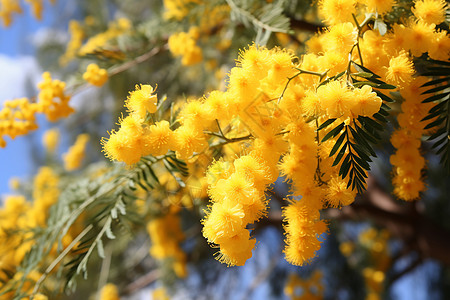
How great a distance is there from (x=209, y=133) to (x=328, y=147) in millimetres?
258

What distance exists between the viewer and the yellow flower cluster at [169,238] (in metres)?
2.49

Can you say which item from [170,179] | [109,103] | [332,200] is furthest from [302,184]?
[109,103]

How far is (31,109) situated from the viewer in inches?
56.6

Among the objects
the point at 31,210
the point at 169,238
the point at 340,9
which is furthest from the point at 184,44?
the point at 31,210

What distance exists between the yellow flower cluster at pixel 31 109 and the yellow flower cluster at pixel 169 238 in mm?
1062

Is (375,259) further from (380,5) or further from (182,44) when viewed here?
(380,5)

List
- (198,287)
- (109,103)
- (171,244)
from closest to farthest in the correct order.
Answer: (171,244), (198,287), (109,103)

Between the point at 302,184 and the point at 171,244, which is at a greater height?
the point at 302,184

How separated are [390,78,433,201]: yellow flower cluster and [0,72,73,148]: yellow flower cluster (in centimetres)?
111

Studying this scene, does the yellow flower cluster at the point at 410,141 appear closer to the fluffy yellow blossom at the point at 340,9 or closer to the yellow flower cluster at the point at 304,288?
the fluffy yellow blossom at the point at 340,9

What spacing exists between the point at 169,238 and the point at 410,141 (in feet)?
5.86

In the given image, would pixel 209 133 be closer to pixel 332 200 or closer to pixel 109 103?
pixel 332 200

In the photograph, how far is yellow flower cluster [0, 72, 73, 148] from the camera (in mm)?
1404

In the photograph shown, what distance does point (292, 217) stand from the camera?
0.86 meters
